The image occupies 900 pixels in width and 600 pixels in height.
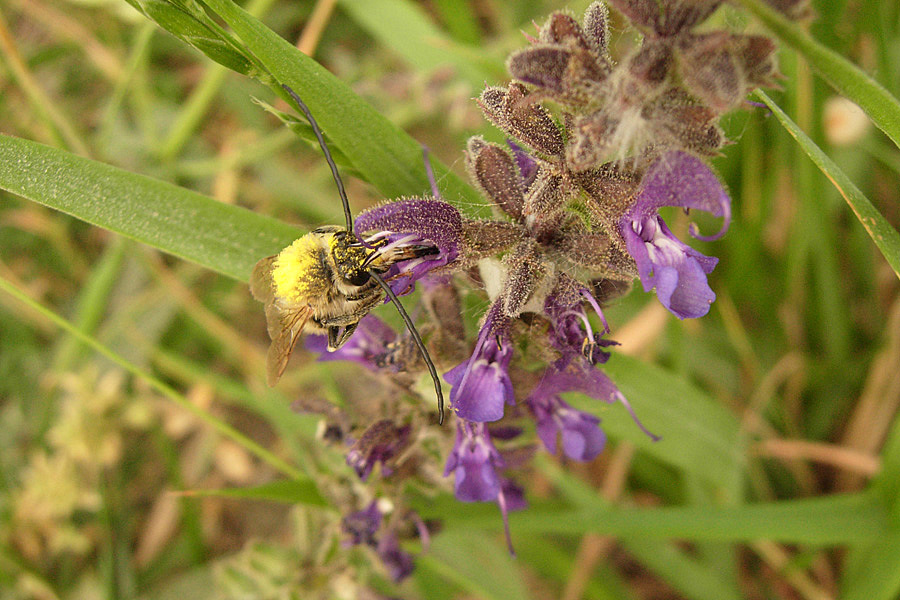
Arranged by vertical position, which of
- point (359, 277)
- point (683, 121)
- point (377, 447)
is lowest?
point (377, 447)

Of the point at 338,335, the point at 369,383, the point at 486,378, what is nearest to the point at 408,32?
the point at 369,383

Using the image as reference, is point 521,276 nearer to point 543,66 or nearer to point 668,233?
point 668,233

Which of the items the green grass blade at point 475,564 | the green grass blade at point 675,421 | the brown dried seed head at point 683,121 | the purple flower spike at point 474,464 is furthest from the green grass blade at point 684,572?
the brown dried seed head at point 683,121

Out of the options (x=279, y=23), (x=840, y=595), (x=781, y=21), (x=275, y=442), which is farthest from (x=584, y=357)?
(x=279, y=23)

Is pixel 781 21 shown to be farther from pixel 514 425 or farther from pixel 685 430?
pixel 685 430

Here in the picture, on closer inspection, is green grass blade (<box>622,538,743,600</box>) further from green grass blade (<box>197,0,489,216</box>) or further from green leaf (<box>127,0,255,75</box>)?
green leaf (<box>127,0,255,75</box>)

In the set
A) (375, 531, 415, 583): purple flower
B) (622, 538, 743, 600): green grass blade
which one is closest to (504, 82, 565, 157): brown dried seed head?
(375, 531, 415, 583): purple flower

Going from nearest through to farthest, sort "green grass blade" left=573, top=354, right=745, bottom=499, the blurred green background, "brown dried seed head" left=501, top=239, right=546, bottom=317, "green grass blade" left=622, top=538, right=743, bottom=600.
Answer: "brown dried seed head" left=501, top=239, right=546, bottom=317, "green grass blade" left=573, top=354, right=745, bottom=499, the blurred green background, "green grass blade" left=622, top=538, right=743, bottom=600
